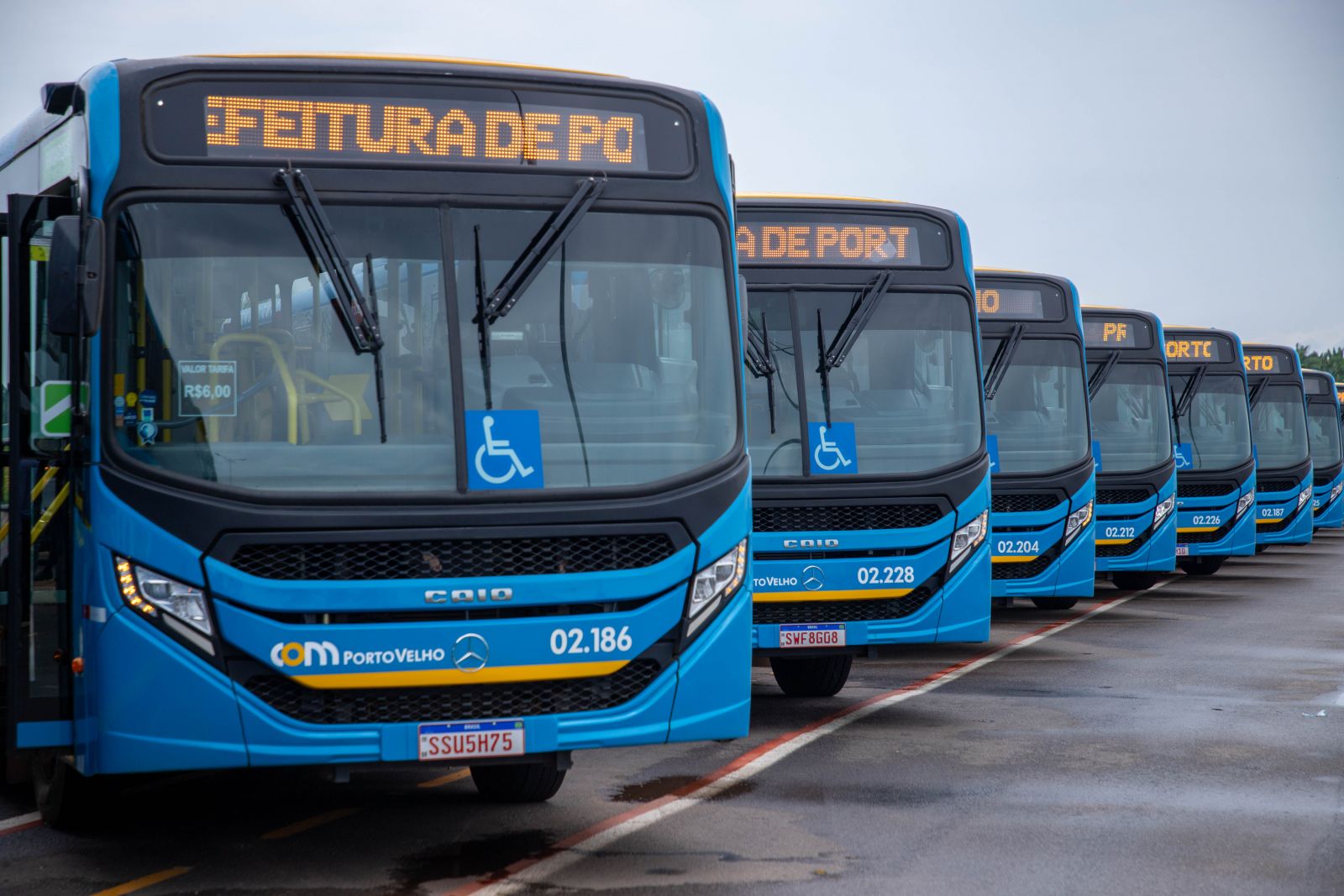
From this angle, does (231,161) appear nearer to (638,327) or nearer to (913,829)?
(638,327)

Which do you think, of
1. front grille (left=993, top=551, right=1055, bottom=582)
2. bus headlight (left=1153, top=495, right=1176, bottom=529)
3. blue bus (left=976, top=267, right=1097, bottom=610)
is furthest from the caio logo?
bus headlight (left=1153, top=495, right=1176, bottom=529)

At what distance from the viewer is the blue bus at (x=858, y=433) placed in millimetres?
→ 10742

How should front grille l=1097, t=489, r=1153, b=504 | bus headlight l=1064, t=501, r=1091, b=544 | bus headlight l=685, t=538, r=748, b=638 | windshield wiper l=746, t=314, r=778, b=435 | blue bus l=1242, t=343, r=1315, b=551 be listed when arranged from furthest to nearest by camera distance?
blue bus l=1242, t=343, r=1315, b=551
front grille l=1097, t=489, r=1153, b=504
bus headlight l=1064, t=501, r=1091, b=544
windshield wiper l=746, t=314, r=778, b=435
bus headlight l=685, t=538, r=748, b=638

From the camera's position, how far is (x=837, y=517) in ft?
35.6

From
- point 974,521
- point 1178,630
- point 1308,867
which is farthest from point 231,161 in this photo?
point 1178,630

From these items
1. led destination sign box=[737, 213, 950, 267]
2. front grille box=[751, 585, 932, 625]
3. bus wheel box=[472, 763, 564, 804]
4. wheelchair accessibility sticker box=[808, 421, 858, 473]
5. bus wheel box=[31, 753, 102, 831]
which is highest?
led destination sign box=[737, 213, 950, 267]

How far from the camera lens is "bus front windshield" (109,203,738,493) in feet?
21.0

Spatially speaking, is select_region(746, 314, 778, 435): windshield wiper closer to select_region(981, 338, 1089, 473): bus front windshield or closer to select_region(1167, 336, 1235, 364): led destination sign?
select_region(981, 338, 1089, 473): bus front windshield

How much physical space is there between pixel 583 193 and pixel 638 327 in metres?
0.56

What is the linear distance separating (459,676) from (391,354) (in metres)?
A: 1.20

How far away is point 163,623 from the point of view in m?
6.24

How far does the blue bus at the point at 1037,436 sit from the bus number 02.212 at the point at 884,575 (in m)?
4.75

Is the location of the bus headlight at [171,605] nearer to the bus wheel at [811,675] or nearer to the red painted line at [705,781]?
the red painted line at [705,781]

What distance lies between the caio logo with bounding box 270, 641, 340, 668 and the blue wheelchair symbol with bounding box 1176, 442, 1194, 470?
18.2m
